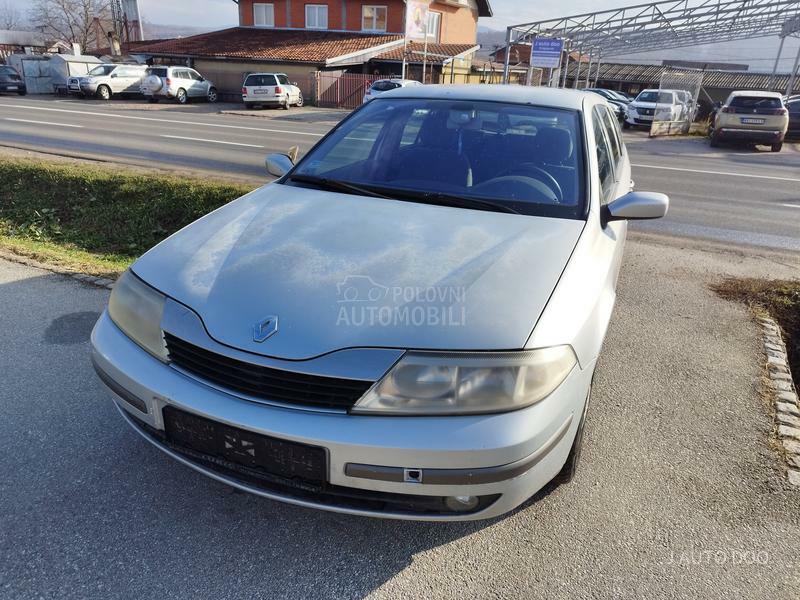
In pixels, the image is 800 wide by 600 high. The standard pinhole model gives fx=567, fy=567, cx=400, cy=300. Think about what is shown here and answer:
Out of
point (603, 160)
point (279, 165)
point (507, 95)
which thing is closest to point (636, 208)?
point (603, 160)

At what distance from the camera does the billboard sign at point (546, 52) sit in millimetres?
27469

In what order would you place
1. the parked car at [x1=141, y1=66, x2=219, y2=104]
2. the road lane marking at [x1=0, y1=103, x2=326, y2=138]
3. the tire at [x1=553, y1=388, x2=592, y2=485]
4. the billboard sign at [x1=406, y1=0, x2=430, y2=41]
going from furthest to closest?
the billboard sign at [x1=406, y1=0, x2=430, y2=41], the parked car at [x1=141, y1=66, x2=219, y2=104], the road lane marking at [x1=0, y1=103, x2=326, y2=138], the tire at [x1=553, y1=388, x2=592, y2=485]

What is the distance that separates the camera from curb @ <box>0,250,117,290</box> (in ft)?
14.7

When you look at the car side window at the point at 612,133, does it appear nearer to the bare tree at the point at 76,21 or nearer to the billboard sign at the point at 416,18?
the billboard sign at the point at 416,18

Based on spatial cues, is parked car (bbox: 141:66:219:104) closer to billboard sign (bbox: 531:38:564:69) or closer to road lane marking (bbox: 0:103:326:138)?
road lane marking (bbox: 0:103:326:138)

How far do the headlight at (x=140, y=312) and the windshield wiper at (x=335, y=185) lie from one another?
3.69 feet

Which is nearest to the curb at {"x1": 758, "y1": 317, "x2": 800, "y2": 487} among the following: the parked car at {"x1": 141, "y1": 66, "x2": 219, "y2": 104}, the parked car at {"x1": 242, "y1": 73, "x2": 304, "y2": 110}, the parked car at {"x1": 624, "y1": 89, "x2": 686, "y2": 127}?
the parked car at {"x1": 624, "y1": 89, "x2": 686, "y2": 127}

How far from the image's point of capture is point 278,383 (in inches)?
74.8

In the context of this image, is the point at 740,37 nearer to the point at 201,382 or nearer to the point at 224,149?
the point at 224,149

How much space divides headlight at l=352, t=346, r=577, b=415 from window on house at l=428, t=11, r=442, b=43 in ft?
134

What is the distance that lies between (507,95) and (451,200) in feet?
3.55

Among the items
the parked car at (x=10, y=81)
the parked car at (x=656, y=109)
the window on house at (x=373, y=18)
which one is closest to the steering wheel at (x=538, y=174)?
the parked car at (x=656, y=109)

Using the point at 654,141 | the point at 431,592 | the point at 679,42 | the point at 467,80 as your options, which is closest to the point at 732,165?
the point at 654,141

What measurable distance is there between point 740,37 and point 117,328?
47.7 metres
